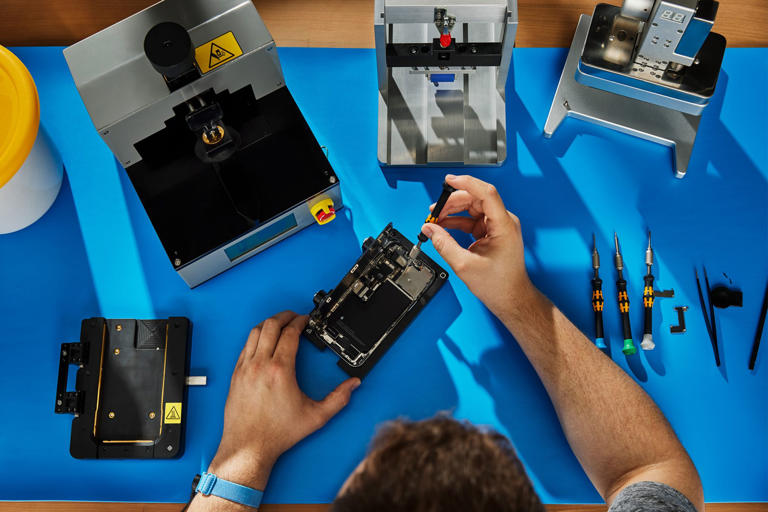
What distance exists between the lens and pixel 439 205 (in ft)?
3.98

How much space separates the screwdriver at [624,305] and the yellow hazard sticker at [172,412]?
0.96 metres

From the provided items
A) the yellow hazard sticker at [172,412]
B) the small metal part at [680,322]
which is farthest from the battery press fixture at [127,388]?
the small metal part at [680,322]

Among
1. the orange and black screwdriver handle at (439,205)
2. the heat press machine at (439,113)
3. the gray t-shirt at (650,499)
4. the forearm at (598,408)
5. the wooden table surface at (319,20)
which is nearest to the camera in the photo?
the gray t-shirt at (650,499)

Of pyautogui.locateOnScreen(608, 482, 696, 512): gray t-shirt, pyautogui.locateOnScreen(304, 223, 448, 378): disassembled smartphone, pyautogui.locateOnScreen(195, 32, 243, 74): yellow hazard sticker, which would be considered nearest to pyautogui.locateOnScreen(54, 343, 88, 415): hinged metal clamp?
pyautogui.locateOnScreen(304, 223, 448, 378): disassembled smartphone

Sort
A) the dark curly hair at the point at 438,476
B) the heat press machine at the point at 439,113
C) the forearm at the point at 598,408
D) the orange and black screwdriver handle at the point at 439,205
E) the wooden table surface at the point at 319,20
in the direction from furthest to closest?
the wooden table surface at the point at 319,20
the heat press machine at the point at 439,113
the orange and black screwdriver handle at the point at 439,205
the forearm at the point at 598,408
the dark curly hair at the point at 438,476

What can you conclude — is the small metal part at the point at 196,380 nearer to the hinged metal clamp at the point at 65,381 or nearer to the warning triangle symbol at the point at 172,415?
the warning triangle symbol at the point at 172,415

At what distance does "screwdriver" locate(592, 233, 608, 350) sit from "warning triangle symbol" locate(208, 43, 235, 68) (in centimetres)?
87

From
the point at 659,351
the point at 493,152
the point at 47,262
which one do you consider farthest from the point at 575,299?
the point at 47,262

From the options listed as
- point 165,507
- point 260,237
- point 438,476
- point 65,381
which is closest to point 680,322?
point 438,476

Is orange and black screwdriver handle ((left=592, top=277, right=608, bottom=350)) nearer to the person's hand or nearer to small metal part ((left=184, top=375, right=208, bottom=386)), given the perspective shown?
the person's hand

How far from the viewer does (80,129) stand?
1.38 meters

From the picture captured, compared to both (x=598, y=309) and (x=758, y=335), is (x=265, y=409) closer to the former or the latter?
(x=598, y=309)

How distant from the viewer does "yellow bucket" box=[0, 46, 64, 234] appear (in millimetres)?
1131

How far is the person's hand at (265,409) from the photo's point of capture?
45.8 inches
